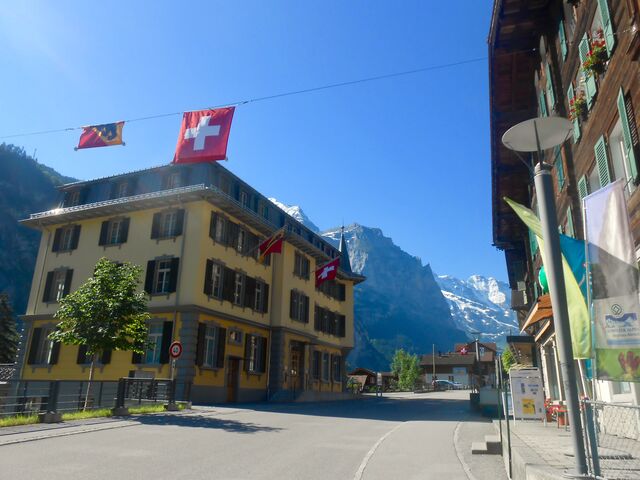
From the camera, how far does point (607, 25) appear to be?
9.74m

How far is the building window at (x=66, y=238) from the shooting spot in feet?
98.0

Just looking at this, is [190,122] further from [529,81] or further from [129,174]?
[129,174]

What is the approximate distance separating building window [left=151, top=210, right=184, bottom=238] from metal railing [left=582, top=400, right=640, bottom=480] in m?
23.4

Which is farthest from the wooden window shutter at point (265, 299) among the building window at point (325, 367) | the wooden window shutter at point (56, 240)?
the wooden window shutter at point (56, 240)

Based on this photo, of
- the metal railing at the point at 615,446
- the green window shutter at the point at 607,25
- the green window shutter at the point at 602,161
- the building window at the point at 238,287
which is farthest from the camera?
the building window at the point at 238,287

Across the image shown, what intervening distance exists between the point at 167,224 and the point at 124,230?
118 inches

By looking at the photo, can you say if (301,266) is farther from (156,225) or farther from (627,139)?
(627,139)

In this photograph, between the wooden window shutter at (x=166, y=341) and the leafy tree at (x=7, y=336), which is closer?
the wooden window shutter at (x=166, y=341)

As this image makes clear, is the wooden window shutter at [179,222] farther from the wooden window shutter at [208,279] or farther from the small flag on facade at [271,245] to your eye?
the small flag on facade at [271,245]

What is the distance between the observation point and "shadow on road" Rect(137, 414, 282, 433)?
520 inches

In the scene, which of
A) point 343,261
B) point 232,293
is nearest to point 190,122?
point 232,293

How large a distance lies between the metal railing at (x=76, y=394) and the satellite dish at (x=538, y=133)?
12882 millimetres

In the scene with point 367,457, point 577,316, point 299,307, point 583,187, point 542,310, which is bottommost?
point 367,457

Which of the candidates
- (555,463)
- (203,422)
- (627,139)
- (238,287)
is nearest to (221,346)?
(238,287)
